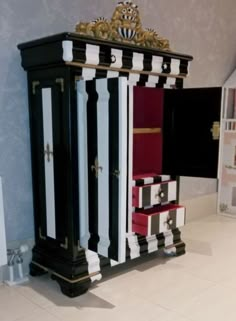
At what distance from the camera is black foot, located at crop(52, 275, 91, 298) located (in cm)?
212

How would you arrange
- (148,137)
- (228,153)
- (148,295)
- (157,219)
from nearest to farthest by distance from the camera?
(148,295) < (157,219) < (148,137) < (228,153)

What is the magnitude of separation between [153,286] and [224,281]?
0.49 m

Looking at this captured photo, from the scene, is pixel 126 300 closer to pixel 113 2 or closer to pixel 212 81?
pixel 113 2

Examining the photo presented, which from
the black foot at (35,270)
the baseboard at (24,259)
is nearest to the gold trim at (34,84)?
the baseboard at (24,259)

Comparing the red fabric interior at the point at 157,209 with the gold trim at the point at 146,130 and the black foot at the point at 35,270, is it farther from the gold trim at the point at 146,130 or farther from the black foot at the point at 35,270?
the black foot at the point at 35,270

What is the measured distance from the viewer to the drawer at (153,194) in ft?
7.88

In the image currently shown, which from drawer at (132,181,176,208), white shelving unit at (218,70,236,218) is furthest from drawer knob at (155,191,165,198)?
white shelving unit at (218,70,236,218)

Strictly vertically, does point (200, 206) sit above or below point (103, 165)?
below

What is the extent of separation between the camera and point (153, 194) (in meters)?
2.50

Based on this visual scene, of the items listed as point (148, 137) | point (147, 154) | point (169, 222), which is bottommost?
point (169, 222)

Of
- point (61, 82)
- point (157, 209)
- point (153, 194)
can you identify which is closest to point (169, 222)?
point (157, 209)

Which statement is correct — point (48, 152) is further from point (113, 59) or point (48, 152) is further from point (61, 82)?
point (113, 59)

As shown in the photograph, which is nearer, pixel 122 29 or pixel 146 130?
pixel 122 29

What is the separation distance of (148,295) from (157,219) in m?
0.52
